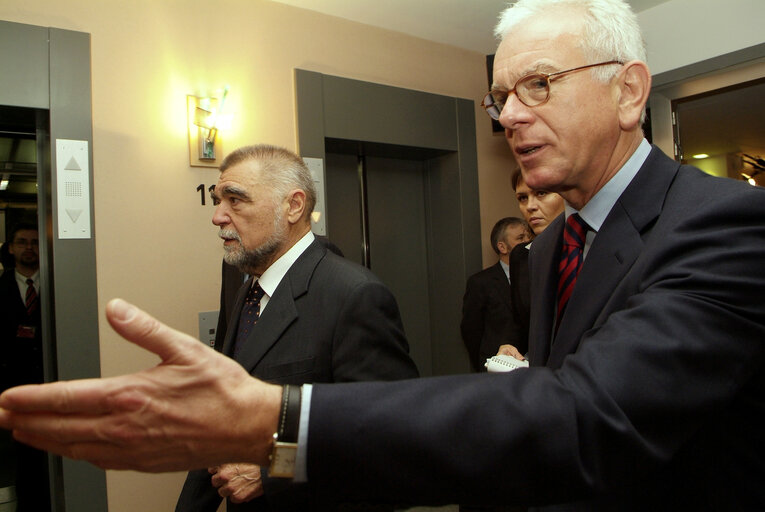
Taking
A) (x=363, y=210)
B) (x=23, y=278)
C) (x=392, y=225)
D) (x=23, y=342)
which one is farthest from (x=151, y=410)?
(x=392, y=225)

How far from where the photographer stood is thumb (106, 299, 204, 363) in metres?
0.54

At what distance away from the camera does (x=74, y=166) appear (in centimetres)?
267

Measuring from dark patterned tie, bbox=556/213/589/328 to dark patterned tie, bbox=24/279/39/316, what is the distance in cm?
321

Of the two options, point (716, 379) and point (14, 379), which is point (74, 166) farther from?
point (716, 379)

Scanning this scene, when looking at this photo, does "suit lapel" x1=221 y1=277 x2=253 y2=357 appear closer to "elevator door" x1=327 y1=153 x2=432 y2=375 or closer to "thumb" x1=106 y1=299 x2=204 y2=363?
"thumb" x1=106 y1=299 x2=204 y2=363

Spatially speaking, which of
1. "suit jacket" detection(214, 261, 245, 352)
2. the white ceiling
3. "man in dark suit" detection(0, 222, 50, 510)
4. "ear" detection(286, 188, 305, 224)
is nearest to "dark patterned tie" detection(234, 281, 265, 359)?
"ear" detection(286, 188, 305, 224)

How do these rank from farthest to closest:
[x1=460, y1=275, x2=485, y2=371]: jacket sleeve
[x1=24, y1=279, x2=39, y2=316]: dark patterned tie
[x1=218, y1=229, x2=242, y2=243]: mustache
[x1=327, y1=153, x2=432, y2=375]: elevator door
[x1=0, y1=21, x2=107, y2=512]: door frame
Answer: [x1=327, y1=153, x2=432, y2=375]: elevator door → [x1=460, y1=275, x2=485, y2=371]: jacket sleeve → [x1=24, y1=279, x2=39, y2=316]: dark patterned tie → [x1=0, y1=21, x2=107, y2=512]: door frame → [x1=218, y1=229, x2=242, y2=243]: mustache

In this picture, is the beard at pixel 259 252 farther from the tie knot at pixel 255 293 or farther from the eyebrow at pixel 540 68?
the eyebrow at pixel 540 68

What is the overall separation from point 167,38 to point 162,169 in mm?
752

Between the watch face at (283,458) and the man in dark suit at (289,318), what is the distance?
90 cm

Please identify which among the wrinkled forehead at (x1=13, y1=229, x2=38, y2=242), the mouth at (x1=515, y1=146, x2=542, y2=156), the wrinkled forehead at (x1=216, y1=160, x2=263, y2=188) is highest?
the wrinkled forehead at (x1=216, y1=160, x2=263, y2=188)

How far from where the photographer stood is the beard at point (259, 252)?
193 cm

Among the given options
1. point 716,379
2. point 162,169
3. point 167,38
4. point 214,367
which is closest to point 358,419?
point 214,367

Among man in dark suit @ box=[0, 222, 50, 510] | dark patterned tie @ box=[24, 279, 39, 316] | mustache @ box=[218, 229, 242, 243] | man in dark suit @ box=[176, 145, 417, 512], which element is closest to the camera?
man in dark suit @ box=[176, 145, 417, 512]
